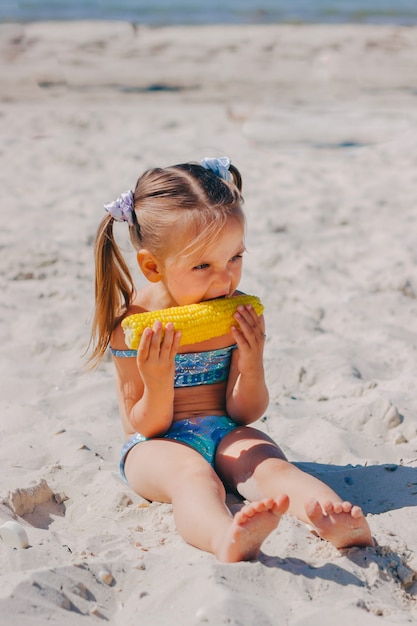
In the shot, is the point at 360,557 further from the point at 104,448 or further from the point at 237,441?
the point at 104,448

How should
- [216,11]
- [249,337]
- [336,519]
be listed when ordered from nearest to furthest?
1. [336,519]
2. [249,337]
3. [216,11]

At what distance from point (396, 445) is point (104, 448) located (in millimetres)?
1161

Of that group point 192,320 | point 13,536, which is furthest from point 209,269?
point 13,536

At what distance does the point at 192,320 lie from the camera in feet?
8.67

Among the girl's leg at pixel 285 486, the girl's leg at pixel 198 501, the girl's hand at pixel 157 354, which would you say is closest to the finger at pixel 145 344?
the girl's hand at pixel 157 354

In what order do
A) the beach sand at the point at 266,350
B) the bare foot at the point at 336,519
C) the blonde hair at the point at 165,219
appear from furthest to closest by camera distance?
the blonde hair at the point at 165,219
the bare foot at the point at 336,519
the beach sand at the point at 266,350

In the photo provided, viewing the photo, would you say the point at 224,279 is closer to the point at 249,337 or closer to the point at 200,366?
the point at 249,337

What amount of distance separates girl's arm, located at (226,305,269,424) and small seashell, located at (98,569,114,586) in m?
0.87

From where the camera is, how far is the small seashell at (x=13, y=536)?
2318 mm

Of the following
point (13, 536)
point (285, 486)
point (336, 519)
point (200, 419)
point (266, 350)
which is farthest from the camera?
point (266, 350)

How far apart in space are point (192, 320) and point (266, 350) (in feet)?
4.49

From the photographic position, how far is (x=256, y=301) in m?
2.79

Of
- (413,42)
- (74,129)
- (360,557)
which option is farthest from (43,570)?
(413,42)

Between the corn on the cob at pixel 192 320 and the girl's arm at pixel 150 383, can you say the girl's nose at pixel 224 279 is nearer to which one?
Answer: the corn on the cob at pixel 192 320
